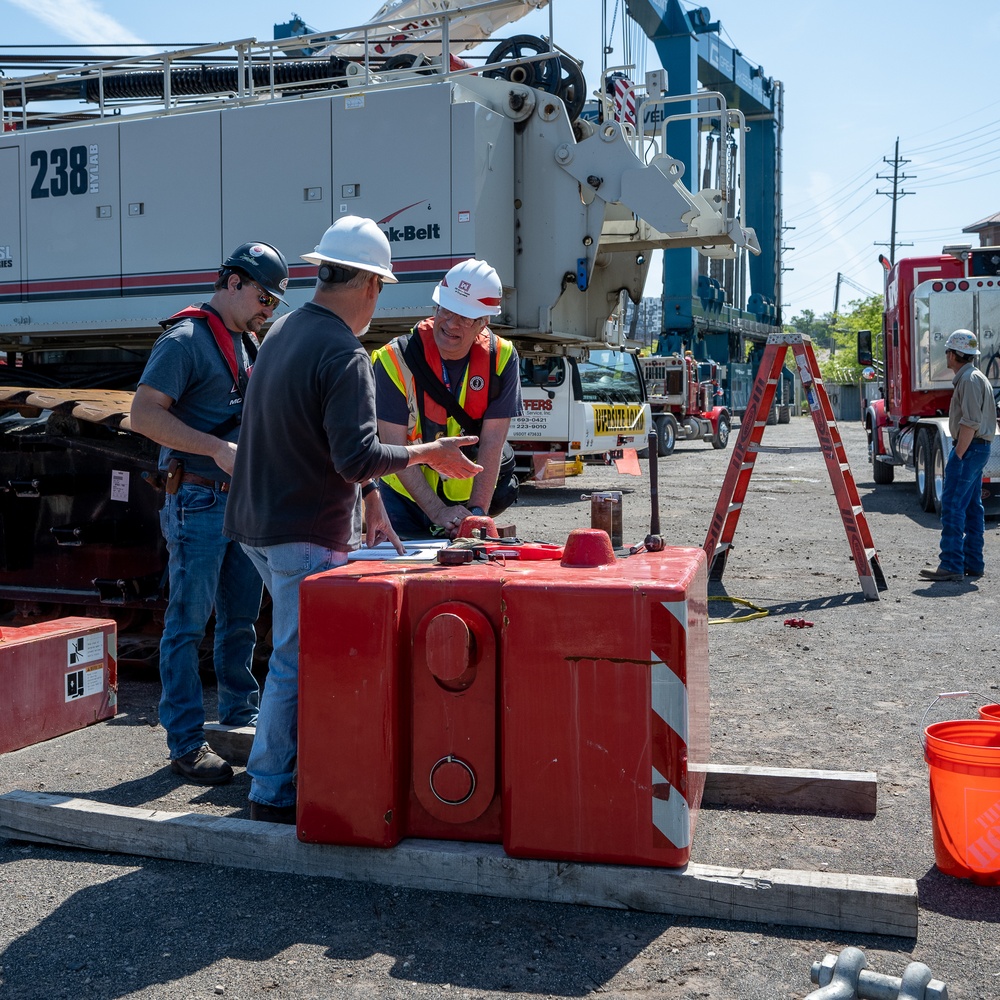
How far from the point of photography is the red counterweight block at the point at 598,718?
3.06 metres

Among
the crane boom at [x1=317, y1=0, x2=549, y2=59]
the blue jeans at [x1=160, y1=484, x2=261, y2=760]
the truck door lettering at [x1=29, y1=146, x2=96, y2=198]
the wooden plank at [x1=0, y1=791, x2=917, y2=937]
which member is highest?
the crane boom at [x1=317, y1=0, x2=549, y2=59]

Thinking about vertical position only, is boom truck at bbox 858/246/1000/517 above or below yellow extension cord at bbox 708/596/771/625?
above

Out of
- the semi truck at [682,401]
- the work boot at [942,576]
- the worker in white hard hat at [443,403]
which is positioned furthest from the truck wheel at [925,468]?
the semi truck at [682,401]

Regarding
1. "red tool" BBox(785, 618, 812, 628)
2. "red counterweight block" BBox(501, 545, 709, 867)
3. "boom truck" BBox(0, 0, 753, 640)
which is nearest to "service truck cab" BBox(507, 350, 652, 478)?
"boom truck" BBox(0, 0, 753, 640)

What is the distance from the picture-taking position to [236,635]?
470 centimetres

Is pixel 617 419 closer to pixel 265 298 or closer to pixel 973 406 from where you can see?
pixel 973 406

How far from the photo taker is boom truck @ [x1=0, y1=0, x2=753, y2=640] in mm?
9086

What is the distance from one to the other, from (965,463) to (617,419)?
6.85m

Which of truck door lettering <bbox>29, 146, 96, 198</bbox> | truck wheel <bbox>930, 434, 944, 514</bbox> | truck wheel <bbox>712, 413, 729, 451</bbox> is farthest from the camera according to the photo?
truck wheel <bbox>712, 413, 729, 451</bbox>

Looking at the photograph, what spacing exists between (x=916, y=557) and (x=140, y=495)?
7392mm

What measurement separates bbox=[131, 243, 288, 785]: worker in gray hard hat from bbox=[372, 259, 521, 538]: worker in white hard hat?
1.93ft

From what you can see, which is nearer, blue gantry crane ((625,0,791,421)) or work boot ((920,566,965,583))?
work boot ((920,566,965,583))

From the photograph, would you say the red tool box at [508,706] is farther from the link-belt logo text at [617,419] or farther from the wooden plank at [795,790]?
the link-belt logo text at [617,419]

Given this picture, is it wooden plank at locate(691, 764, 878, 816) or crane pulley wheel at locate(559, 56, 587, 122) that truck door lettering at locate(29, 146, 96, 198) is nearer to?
crane pulley wheel at locate(559, 56, 587, 122)
